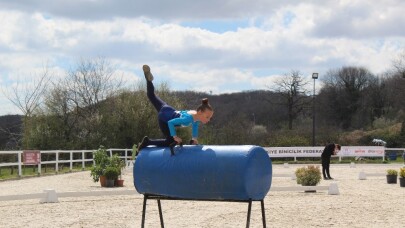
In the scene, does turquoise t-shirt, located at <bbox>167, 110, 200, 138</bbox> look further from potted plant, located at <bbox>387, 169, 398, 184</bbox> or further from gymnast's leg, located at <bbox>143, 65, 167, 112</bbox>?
potted plant, located at <bbox>387, 169, 398, 184</bbox>

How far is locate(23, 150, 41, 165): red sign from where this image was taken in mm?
27312

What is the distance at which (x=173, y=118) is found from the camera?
9430 millimetres

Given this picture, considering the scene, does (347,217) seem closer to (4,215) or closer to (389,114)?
(4,215)

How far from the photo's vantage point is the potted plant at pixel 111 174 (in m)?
21.4

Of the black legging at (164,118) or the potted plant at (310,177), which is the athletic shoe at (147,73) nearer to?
the black legging at (164,118)

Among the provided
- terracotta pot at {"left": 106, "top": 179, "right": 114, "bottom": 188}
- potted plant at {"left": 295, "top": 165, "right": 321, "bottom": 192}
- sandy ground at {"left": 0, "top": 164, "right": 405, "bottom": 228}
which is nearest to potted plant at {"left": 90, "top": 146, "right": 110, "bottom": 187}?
terracotta pot at {"left": 106, "top": 179, "right": 114, "bottom": 188}

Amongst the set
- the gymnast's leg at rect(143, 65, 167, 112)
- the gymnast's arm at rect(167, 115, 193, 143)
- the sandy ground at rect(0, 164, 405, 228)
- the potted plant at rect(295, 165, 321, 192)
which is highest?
the gymnast's leg at rect(143, 65, 167, 112)

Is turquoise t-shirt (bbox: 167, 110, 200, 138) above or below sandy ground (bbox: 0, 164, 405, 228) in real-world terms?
above

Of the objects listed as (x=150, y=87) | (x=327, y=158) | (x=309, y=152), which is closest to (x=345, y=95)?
(x=309, y=152)

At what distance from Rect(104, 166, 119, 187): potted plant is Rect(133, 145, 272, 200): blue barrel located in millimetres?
12226

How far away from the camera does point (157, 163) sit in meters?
9.14

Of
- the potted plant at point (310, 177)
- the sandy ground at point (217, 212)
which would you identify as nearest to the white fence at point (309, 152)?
the potted plant at point (310, 177)

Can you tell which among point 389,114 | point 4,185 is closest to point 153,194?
point 4,185

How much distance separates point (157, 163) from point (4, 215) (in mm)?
5850
